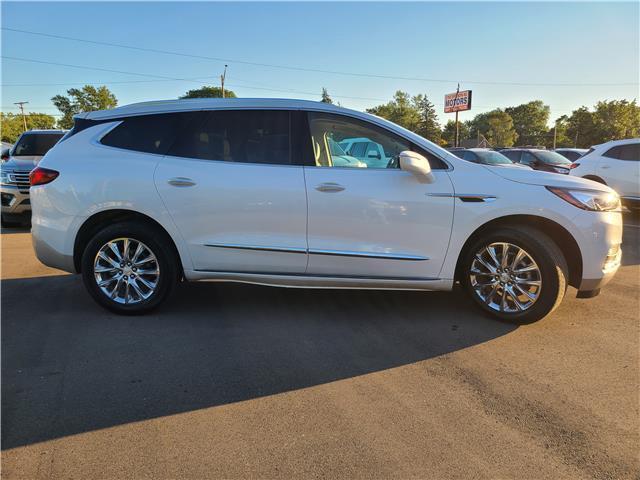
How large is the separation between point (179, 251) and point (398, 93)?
86.7 metres

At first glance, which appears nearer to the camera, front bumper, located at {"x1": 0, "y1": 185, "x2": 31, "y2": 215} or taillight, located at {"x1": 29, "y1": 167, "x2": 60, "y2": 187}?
taillight, located at {"x1": 29, "y1": 167, "x2": 60, "y2": 187}

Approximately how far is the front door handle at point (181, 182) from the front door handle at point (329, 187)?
1.08 metres

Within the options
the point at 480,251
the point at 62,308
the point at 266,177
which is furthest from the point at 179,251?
the point at 480,251

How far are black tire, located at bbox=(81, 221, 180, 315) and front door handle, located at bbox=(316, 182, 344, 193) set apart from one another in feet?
4.70

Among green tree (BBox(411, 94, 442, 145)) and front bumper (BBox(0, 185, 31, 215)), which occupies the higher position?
green tree (BBox(411, 94, 442, 145))

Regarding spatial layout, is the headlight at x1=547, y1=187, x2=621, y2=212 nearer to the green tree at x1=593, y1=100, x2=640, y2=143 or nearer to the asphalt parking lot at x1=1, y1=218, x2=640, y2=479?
the asphalt parking lot at x1=1, y1=218, x2=640, y2=479

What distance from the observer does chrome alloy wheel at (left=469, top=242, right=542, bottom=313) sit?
3.74 m

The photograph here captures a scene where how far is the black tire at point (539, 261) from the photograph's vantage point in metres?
3.65

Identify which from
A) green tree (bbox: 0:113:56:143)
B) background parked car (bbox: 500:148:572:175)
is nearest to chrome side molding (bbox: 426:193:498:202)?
background parked car (bbox: 500:148:572:175)

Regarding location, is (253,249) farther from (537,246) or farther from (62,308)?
(537,246)

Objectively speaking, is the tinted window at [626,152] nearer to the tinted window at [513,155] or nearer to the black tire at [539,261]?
the tinted window at [513,155]

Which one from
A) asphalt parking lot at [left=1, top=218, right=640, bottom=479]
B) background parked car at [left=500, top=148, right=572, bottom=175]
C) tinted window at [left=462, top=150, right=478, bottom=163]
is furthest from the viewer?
background parked car at [left=500, top=148, right=572, bottom=175]

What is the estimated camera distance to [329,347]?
11.3 feet

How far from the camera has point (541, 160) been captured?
1368 cm
